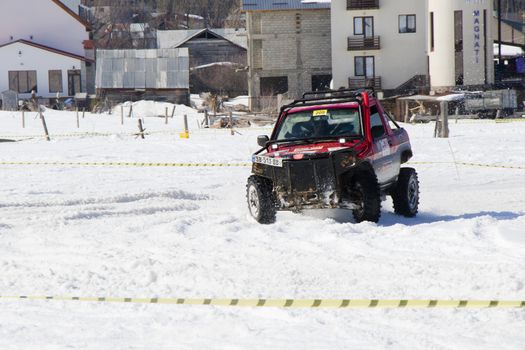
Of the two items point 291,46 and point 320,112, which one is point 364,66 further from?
point 320,112

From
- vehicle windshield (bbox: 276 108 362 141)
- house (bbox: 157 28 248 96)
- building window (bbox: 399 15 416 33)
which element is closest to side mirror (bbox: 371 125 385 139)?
vehicle windshield (bbox: 276 108 362 141)

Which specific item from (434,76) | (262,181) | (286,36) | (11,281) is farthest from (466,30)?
(11,281)

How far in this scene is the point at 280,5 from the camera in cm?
7694

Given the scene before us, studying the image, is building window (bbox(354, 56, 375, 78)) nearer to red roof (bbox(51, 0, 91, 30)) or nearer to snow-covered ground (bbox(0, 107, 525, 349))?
red roof (bbox(51, 0, 91, 30))

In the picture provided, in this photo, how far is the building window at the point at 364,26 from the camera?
7219 cm

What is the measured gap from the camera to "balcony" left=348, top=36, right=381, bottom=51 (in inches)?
2822

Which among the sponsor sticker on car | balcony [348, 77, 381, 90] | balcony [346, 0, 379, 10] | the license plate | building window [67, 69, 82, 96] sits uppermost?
balcony [346, 0, 379, 10]

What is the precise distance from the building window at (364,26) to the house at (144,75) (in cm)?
1253

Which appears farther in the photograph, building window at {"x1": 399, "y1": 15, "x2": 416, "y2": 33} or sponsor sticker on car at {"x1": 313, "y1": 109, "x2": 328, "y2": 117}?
building window at {"x1": 399, "y1": 15, "x2": 416, "y2": 33}

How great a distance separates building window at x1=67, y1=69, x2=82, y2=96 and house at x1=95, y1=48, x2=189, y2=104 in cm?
345

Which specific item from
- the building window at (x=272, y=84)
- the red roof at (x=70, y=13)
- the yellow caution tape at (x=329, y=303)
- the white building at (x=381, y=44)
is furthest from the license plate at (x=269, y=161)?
the red roof at (x=70, y=13)

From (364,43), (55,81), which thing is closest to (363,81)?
(364,43)

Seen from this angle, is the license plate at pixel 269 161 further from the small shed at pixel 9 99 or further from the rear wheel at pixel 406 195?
the small shed at pixel 9 99

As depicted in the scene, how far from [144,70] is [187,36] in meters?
23.6
